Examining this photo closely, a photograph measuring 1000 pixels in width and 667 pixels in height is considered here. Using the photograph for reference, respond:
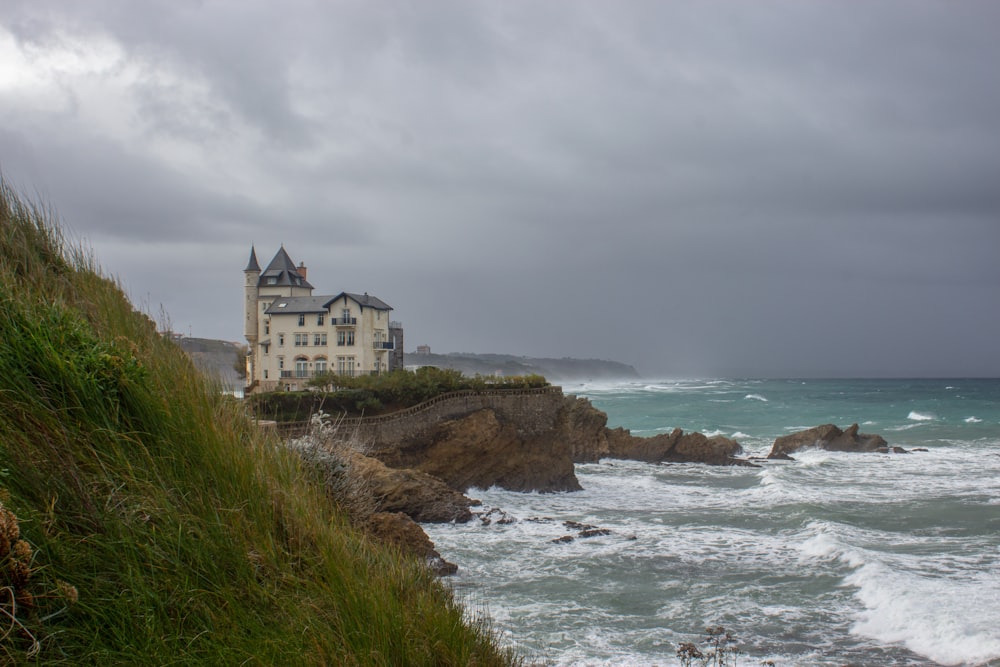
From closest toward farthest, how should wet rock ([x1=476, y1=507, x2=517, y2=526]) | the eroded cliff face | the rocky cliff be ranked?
wet rock ([x1=476, y1=507, x2=517, y2=526])
the rocky cliff
the eroded cliff face

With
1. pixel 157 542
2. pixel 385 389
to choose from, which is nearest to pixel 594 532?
pixel 385 389

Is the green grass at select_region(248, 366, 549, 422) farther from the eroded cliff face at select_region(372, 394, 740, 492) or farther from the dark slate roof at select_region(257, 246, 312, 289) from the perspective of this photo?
the dark slate roof at select_region(257, 246, 312, 289)

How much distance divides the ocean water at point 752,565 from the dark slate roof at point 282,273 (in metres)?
21.9

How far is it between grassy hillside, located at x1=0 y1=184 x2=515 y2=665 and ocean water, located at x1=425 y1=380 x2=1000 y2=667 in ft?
17.6

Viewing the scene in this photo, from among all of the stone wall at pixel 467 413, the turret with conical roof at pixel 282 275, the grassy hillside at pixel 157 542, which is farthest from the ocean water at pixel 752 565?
the turret with conical roof at pixel 282 275

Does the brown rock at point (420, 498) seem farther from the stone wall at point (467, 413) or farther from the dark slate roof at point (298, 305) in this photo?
the dark slate roof at point (298, 305)

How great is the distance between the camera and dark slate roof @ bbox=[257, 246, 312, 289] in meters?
47.4

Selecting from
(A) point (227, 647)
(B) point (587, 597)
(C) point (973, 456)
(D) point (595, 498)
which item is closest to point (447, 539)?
(B) point (587, 597)

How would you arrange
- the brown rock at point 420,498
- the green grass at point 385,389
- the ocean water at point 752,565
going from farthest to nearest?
the green grass at point 385,389
the brown rock at point 420,498
the ocean water at point 752,565

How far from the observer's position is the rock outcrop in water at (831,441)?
46.5 metres

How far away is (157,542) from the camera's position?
11.1 ft

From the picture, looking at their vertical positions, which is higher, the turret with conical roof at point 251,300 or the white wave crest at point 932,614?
the turret with conical roof at point 251,300

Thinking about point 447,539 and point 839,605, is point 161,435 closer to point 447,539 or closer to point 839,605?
point 839,605

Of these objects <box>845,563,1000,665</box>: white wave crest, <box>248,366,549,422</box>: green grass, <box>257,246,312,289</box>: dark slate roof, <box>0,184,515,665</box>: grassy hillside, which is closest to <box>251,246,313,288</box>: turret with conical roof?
<box>257,246,312,289</box>: dark slate roof
